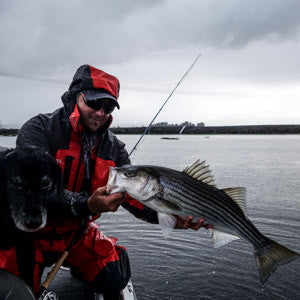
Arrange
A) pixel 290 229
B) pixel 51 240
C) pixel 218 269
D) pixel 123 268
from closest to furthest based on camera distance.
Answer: pixel 51 240 < pixel 123 268 < pixel 218 269 < pixel 290 229

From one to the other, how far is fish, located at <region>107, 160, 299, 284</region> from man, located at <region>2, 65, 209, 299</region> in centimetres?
49

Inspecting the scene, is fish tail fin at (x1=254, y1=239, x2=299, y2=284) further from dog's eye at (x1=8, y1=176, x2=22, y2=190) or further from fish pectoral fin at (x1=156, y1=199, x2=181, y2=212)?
dog's eye at (x1=8, y1=176, x2=22, y2=190)

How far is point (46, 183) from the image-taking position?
3.20 meters

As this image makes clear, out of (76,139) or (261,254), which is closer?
(261,254)

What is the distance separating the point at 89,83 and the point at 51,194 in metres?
1.71

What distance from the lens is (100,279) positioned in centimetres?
461

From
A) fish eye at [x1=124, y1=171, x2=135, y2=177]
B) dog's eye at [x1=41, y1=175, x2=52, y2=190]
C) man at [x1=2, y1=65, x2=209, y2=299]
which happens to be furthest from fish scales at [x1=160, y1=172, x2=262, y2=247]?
dog's eye at [x1=41, y1=175, x2=52, y2=190]

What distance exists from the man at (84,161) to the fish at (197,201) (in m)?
0.49

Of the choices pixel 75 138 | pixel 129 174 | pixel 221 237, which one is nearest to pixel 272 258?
pixel 221 237

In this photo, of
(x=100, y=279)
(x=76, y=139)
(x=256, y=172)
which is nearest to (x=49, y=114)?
(x=76, y=139)

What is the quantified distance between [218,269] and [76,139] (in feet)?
11.7

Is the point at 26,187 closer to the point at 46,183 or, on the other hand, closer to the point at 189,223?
the point at 46,183

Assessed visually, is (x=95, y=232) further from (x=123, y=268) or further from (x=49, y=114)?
(x=49, y=114)

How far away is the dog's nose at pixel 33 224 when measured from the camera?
2963 millimetres
